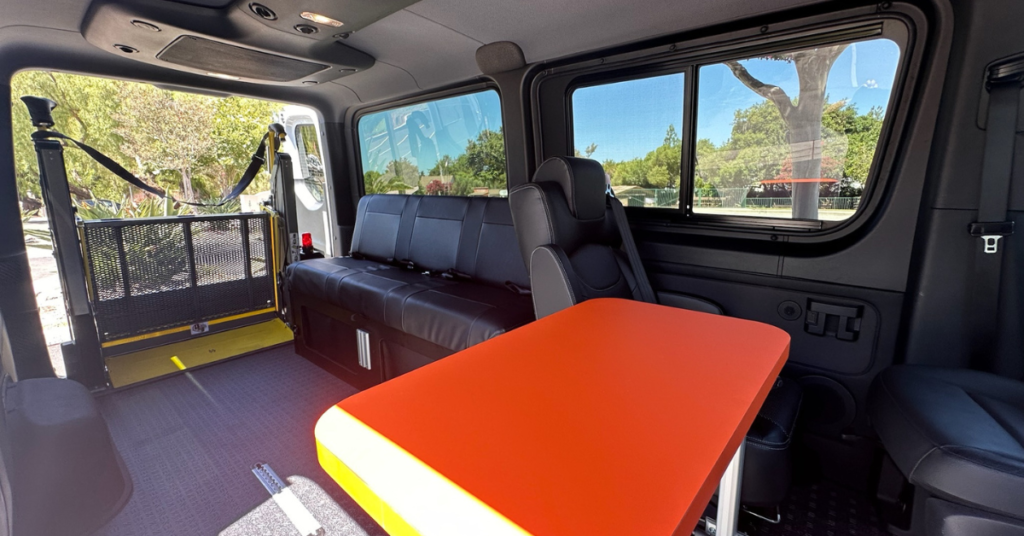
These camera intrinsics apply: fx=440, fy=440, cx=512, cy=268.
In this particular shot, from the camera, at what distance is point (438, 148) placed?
12.0 ft

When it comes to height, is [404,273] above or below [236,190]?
below

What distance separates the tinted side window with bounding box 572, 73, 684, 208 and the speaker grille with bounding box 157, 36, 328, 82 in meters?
1.77

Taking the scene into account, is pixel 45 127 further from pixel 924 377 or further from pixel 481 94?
pixel 924 377

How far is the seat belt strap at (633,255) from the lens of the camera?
199cm

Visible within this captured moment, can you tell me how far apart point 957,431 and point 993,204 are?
0.90 metres

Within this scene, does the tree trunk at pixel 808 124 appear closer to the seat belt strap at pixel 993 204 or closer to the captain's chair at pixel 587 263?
the seat belt strap at pixel 993 204

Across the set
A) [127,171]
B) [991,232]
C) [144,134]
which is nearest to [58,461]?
[127,171]

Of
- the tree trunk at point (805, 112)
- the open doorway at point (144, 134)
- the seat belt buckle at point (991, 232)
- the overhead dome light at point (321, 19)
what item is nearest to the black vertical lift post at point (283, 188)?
the overhead dome light at point (321, 19)

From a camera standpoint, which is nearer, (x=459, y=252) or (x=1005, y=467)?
(x=1005, y=467)

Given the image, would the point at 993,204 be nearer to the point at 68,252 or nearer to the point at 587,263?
the point at 587,263

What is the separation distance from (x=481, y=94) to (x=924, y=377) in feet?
9.32

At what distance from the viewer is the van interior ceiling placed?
65 cm

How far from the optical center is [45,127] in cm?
248

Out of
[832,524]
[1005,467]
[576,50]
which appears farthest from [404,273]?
[1005,467]
